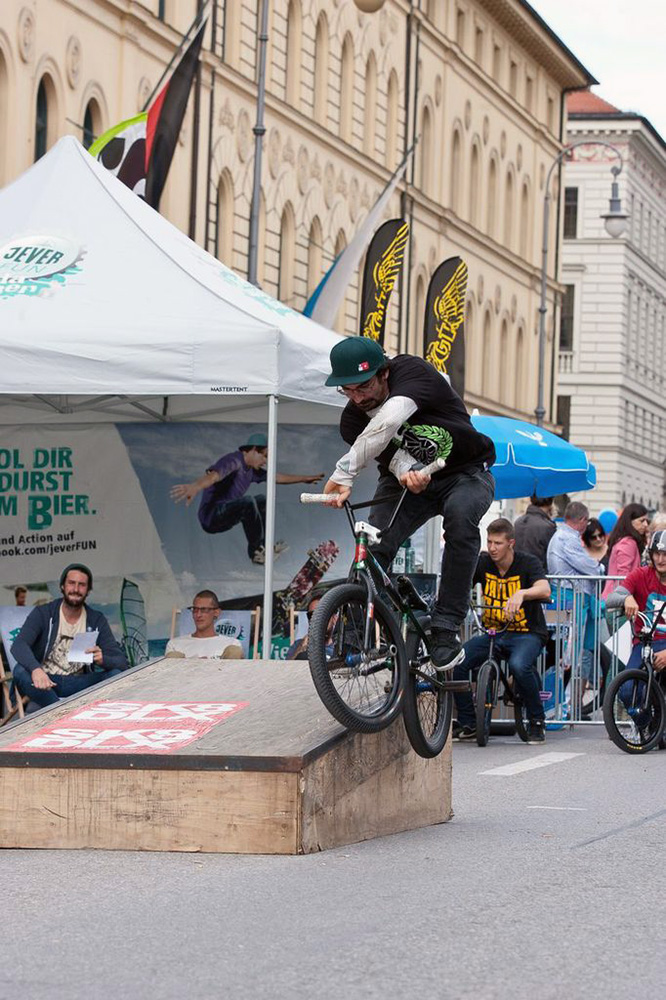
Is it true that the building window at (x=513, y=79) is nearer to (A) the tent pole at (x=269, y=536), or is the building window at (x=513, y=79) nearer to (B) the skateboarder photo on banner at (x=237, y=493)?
(B) the skateboarder photo on banner at (x=237, y=493)

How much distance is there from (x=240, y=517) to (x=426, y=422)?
6743mm

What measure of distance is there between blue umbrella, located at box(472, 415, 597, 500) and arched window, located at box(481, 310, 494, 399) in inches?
1458

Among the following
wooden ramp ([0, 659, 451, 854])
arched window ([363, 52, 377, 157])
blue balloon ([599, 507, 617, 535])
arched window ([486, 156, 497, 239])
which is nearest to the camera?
wooden ramp ([0, 659, 451, 854])

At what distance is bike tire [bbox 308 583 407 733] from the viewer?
811 centimetres

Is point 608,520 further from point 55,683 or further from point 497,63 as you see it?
point 497,63

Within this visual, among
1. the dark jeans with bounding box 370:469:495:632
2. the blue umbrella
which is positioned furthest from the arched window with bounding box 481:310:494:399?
the dark jeans with bounding box 370:469:495:632

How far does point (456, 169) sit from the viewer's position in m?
54.4

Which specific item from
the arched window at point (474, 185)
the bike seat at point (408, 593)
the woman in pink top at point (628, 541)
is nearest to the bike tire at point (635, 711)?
the woman in pink top at point (628, 541)

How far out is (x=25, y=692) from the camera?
12656 millimetres

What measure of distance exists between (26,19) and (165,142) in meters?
13.3

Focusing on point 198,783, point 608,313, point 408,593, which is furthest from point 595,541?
point 608,313

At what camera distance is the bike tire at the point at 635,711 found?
1393 centimetres

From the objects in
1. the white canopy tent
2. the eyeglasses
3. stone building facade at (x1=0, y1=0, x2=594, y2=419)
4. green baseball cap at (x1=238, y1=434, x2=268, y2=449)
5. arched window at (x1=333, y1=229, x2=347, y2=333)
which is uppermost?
stone building facade at (x1=0, y1=0, x2=594, y2=419)

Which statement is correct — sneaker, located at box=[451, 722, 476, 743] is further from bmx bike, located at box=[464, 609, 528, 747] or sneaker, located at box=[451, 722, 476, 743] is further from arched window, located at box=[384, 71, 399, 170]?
arched window, located at box=[384, 71, 399, 170]
